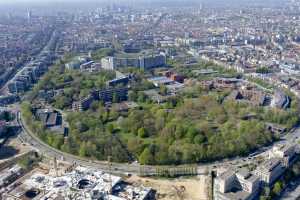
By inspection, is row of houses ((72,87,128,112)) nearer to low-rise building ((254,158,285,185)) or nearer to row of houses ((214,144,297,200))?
row of houses ((214,144,297,200))

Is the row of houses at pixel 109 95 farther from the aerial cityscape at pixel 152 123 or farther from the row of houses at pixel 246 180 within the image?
the row of houses at pixel 246 180

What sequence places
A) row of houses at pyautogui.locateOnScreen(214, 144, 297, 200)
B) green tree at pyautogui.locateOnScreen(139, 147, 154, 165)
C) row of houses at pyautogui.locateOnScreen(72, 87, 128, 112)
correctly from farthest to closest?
row of houses at pyautogui.locateOnScreen(72, 87, 128, 112)
green tree at pyautogui.locateOnScreen(139, 147, 154, 165)
row of houses at pyautogui.locateOnScreen(214, 144, 297, 200)

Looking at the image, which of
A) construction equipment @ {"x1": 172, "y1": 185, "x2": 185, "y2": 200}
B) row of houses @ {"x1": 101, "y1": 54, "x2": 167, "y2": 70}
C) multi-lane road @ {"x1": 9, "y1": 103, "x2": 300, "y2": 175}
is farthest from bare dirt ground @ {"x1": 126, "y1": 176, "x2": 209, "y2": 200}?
row of houses @ {"x1": 101, "y1": 54, "x2": 167, "y2": 70}

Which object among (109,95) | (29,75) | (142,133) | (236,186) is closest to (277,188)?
(236,186)

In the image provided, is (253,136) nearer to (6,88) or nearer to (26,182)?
(26,182)

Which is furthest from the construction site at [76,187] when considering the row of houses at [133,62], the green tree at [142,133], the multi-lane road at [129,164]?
the row of houses at [133,62]

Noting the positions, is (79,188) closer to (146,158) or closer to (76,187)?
(76,187)

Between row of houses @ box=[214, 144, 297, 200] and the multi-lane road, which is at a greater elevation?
row of houses @ box=[214, 144, 297, 200]
